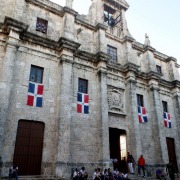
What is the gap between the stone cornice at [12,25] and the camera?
13.7 meters

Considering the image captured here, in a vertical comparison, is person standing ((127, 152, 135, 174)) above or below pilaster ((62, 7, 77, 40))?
below

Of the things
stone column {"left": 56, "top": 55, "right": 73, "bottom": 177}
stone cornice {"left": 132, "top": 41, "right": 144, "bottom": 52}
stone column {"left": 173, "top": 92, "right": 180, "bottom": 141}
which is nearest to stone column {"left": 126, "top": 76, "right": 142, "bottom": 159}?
stone cornice {"left": 132, "top": 41, "right": 144, "bottom": 52}

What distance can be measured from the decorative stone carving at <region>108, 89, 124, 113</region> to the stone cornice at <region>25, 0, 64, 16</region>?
8330 mm

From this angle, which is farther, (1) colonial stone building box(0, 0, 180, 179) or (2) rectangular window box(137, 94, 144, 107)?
(2) rectangular window box(137, 94, 144, 107)

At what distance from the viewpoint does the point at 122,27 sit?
22031 mm

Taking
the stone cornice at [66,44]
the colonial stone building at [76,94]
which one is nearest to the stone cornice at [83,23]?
the colonial stone building at [76,94]

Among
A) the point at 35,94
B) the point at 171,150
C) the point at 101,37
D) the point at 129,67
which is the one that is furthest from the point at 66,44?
the point at 171,150

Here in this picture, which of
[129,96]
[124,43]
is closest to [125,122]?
[129,96]

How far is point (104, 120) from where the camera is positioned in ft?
50.9

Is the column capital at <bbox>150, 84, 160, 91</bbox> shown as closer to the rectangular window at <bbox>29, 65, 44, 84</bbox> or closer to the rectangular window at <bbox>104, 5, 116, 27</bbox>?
the rectangular window at <bbox>104, 5, 116, 27</bbox>

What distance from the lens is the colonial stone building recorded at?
42.0ft

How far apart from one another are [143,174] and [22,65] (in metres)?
12.0

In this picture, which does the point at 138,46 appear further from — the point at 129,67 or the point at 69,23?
A: the point at 69,23

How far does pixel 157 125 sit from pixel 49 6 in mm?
14454
